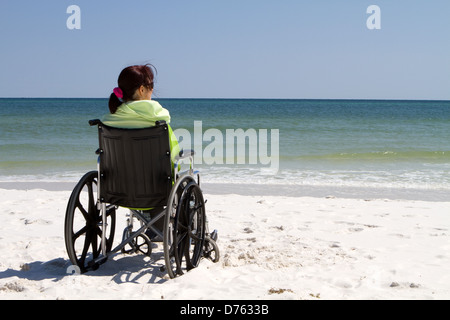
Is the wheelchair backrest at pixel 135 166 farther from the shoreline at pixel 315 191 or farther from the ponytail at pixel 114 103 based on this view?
the shoreline at pixel 315 191

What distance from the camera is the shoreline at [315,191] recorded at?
6.57 meters

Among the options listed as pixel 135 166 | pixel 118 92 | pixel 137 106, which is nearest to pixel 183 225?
pixel 135 166

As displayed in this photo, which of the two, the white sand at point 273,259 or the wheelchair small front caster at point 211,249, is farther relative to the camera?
the wheelchair small front caster at point 211,249

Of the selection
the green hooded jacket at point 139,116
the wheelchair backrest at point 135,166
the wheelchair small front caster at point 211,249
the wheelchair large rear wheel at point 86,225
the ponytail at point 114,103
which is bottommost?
the wheelchair small front caster at point 211,249

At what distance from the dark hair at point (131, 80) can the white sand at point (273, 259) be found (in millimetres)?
1045

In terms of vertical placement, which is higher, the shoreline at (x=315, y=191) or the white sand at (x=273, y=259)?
the white sand at (x=273, y=259)

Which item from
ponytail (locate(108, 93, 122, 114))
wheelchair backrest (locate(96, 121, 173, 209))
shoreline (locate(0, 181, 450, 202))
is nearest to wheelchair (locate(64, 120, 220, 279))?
wheelchair backrest (locate(96, 121, 173, 209))

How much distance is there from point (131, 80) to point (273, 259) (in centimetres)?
151

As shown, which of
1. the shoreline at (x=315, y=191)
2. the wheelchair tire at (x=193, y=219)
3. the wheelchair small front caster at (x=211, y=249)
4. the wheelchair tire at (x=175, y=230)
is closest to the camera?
the wheelchair tire at (x=175, y=230)

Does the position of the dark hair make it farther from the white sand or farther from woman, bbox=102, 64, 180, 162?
the white sand

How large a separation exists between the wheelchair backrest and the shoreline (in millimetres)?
3799

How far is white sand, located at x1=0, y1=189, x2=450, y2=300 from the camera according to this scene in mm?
2693

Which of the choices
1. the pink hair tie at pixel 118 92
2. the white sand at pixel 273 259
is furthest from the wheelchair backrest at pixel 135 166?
the white sand at pixel 273 259
